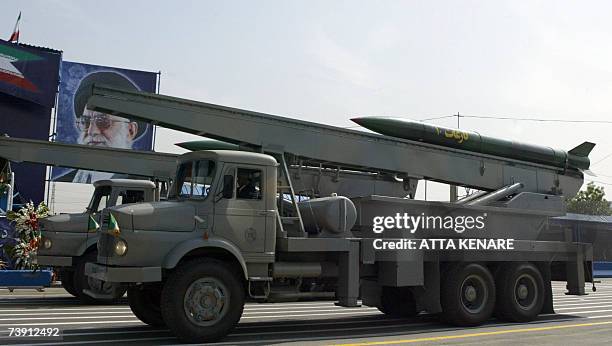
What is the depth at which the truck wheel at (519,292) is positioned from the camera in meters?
11.5

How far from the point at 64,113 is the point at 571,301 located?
29709 mm

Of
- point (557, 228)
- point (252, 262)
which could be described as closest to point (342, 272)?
point (252, 262)

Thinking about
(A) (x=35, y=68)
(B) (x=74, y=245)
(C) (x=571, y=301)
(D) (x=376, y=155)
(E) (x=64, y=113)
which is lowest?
(C) (x=571, y=301)

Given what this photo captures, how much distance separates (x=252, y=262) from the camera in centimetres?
917

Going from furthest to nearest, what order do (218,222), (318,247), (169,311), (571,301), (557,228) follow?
(571,301) < (557,228) < (318,247) < (218,222) < (169,311)

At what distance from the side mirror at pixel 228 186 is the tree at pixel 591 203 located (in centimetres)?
7238

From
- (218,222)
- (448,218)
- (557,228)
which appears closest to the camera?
(218,222)

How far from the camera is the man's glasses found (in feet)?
116

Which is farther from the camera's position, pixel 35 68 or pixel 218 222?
pixel 35 68

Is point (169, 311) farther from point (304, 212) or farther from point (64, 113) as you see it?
point (64, 113)

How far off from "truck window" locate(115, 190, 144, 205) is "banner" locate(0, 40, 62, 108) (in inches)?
952

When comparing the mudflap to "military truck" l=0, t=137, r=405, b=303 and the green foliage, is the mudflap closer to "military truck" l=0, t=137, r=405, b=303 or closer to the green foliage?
"military truck" l=0, t=137, r=405, b=303

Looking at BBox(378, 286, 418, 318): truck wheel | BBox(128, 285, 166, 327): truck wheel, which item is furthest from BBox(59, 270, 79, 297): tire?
BBox(378, 286, 418, 318): truck wheel

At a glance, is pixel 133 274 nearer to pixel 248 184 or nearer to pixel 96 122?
pixel 248 184
